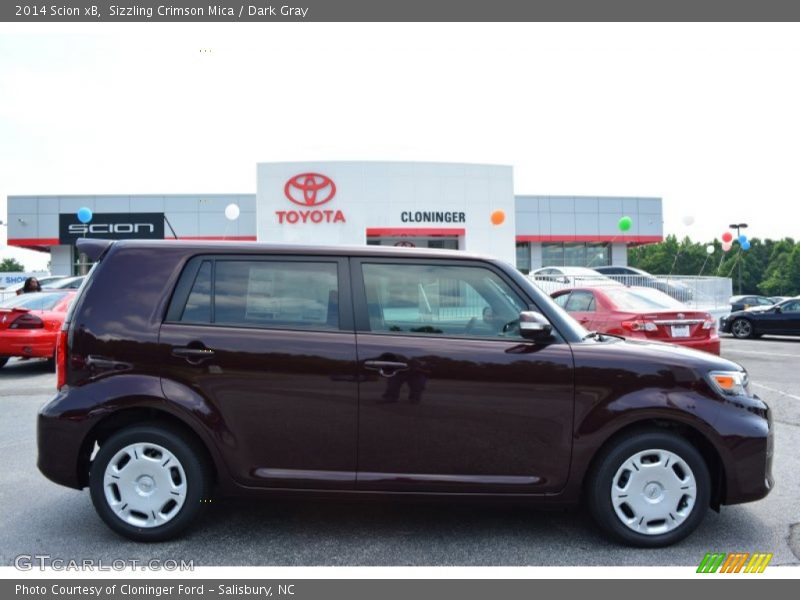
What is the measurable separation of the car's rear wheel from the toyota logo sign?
17.4m

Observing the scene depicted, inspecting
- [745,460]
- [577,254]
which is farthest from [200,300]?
[577,254]

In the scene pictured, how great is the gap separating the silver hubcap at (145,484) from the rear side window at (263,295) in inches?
32.6

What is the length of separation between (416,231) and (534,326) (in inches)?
1032

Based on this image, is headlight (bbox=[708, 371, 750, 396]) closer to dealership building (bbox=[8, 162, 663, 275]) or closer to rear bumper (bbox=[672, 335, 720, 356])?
rear bumper (bbox=[672, 335, 720, 356])

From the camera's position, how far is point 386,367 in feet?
11.3

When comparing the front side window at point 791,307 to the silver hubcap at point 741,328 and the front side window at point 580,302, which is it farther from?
the front side window at point 580,302

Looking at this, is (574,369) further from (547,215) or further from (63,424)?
(547,215)

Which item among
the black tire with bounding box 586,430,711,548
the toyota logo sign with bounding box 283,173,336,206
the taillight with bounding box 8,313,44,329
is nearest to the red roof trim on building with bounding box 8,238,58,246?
the toyota logo sign with bounding box 283,173,336,206

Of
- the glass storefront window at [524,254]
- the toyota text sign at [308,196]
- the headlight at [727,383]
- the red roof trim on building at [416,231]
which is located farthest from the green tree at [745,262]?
the headlight at [727,383]

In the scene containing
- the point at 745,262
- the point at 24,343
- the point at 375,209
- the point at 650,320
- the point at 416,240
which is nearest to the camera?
the point at 650,320

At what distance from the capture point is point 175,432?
357cm

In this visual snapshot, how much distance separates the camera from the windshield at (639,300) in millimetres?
9250

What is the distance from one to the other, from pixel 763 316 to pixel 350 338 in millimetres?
18392

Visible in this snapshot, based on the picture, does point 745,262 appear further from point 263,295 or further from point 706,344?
point 263,295
